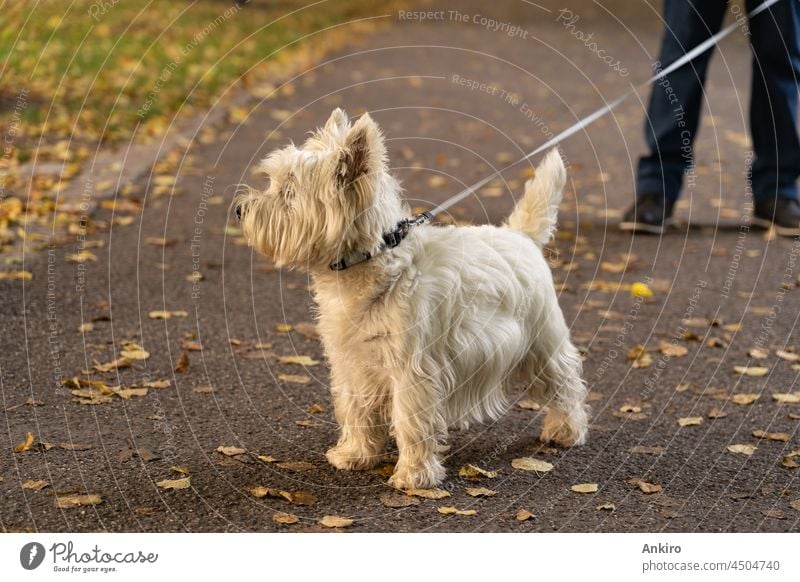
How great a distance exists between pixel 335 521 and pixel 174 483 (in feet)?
2.29

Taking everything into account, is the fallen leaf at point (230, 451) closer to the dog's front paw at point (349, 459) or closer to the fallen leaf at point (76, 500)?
the dog's front paw at point (349, 459)

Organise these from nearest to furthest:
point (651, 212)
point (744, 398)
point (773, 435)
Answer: point (773, 435) < point (744, 398) < point (651, 212)

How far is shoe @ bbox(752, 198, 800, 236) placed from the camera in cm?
878

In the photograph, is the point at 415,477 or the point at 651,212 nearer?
the point at 415,477

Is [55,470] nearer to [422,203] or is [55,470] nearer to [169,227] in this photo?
[169,227]

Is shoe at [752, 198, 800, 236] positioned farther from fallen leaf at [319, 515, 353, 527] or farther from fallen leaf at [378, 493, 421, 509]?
fallen leaf at [319, 515, 353, 527]

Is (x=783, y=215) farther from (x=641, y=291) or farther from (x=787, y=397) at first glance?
(x=787, y=397)

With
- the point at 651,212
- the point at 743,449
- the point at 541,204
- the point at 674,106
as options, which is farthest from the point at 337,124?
the point at 651,212

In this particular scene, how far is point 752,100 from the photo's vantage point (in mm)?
8727

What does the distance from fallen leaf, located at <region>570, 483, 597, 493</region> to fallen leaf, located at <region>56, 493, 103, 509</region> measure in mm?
1835

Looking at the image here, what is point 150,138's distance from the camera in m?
11.2

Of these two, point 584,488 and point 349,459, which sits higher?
point 349,459
